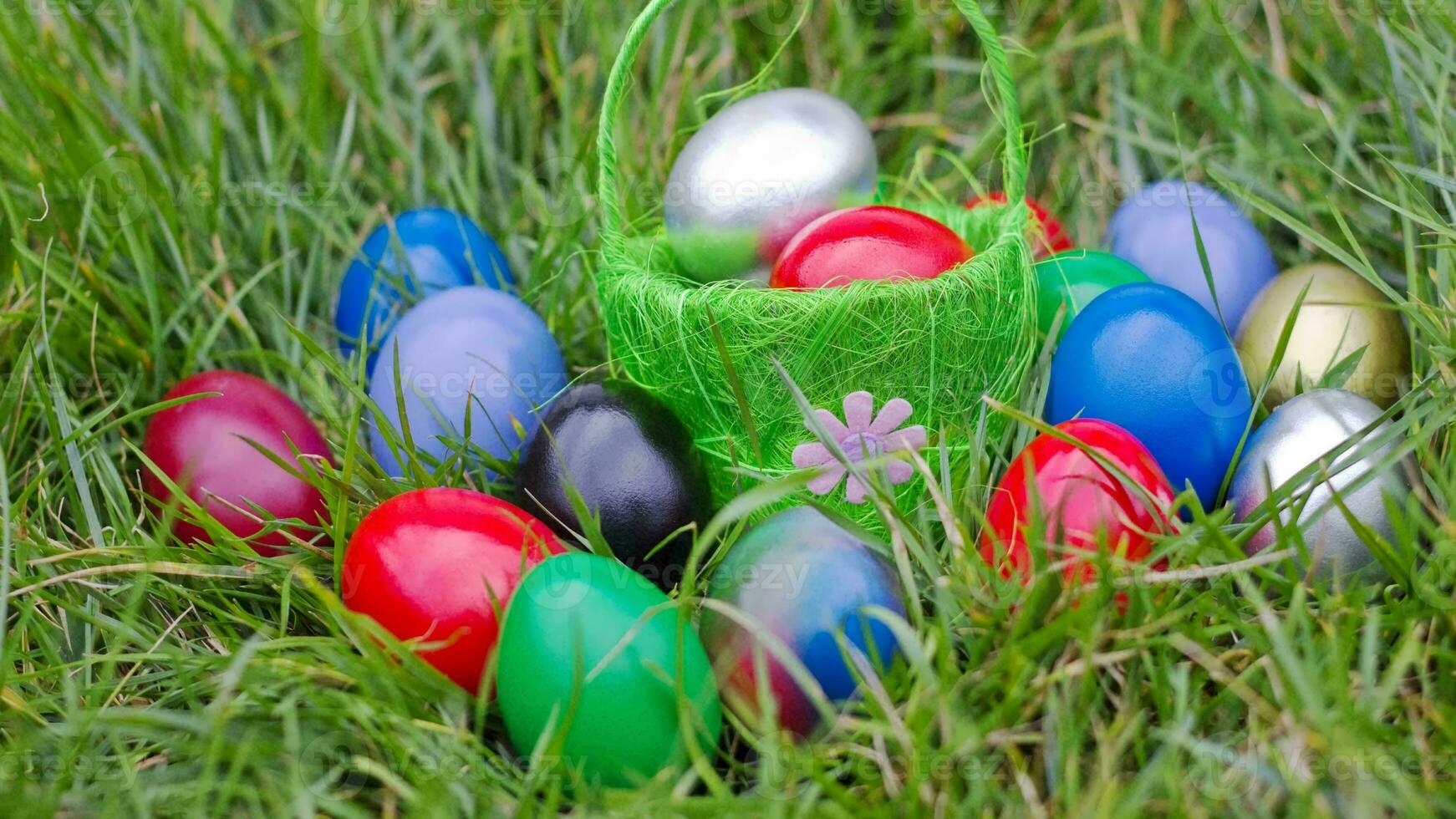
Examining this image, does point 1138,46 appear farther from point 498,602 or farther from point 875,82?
point 498,602

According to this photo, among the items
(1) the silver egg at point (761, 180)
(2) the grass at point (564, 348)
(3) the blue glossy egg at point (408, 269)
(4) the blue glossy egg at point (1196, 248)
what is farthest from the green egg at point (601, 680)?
(4) the blue glossy egg at point (1196, 248)

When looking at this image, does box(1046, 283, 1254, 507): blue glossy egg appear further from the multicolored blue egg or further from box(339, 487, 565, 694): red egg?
box(339, 487, 565, 694): red egg

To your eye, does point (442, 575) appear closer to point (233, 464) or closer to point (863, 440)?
point (233, 464)

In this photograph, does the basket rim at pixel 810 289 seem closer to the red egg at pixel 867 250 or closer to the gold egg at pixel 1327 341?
the red egg at pixel 867 250

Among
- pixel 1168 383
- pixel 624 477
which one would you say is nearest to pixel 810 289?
pixel 624 477

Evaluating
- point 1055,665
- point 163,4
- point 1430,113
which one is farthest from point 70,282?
point 1430,113
